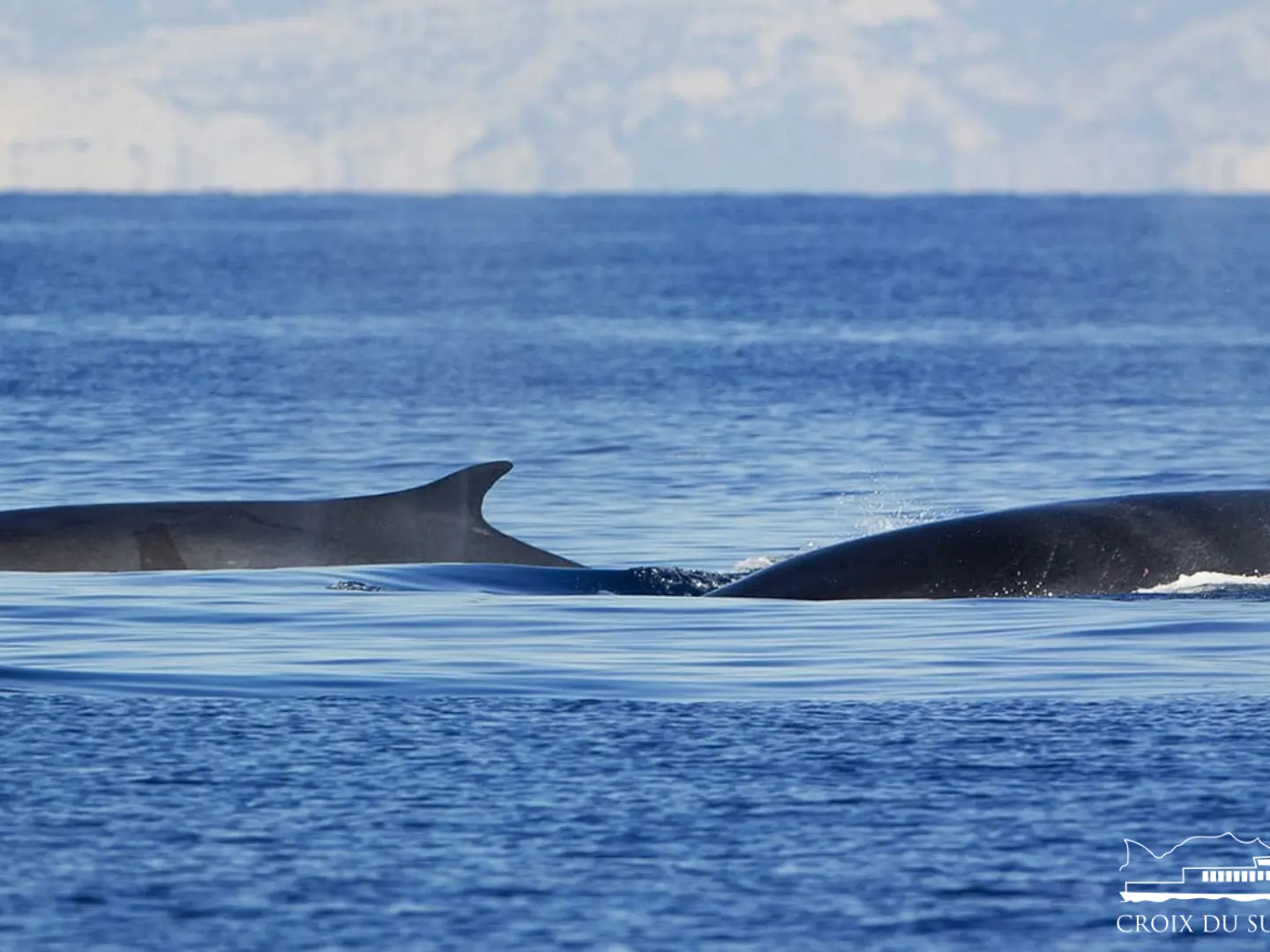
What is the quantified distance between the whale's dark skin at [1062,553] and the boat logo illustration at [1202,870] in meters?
5.56

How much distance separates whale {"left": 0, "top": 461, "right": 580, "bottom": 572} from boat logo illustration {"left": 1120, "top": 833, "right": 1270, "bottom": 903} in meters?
8.64

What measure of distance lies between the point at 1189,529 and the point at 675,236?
17493 centimetres

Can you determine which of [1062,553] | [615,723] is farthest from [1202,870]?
[1062,553]

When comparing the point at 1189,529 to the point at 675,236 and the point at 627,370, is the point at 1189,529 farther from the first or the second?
the point at 675,236

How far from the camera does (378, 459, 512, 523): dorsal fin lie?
744 inches

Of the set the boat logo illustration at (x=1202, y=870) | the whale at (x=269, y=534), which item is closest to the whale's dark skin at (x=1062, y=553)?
the whale at (x=269, y=534)

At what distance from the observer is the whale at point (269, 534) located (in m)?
18.4

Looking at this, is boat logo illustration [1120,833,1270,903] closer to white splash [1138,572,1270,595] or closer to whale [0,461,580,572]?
white splash [1138,572,1270,595]

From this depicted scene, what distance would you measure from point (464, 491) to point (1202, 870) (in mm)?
9818

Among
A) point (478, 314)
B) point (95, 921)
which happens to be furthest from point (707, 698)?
point (478, 314)

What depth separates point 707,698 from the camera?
13.1 meters

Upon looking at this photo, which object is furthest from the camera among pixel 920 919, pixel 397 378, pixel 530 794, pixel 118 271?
pixel 118 271

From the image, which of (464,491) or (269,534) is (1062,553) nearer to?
(464,491)

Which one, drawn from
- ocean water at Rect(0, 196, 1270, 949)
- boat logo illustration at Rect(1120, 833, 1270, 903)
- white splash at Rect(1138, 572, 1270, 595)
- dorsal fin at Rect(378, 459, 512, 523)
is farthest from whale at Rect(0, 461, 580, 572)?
boat logo illustration at Rect(1120, 833, 1270, 903)
